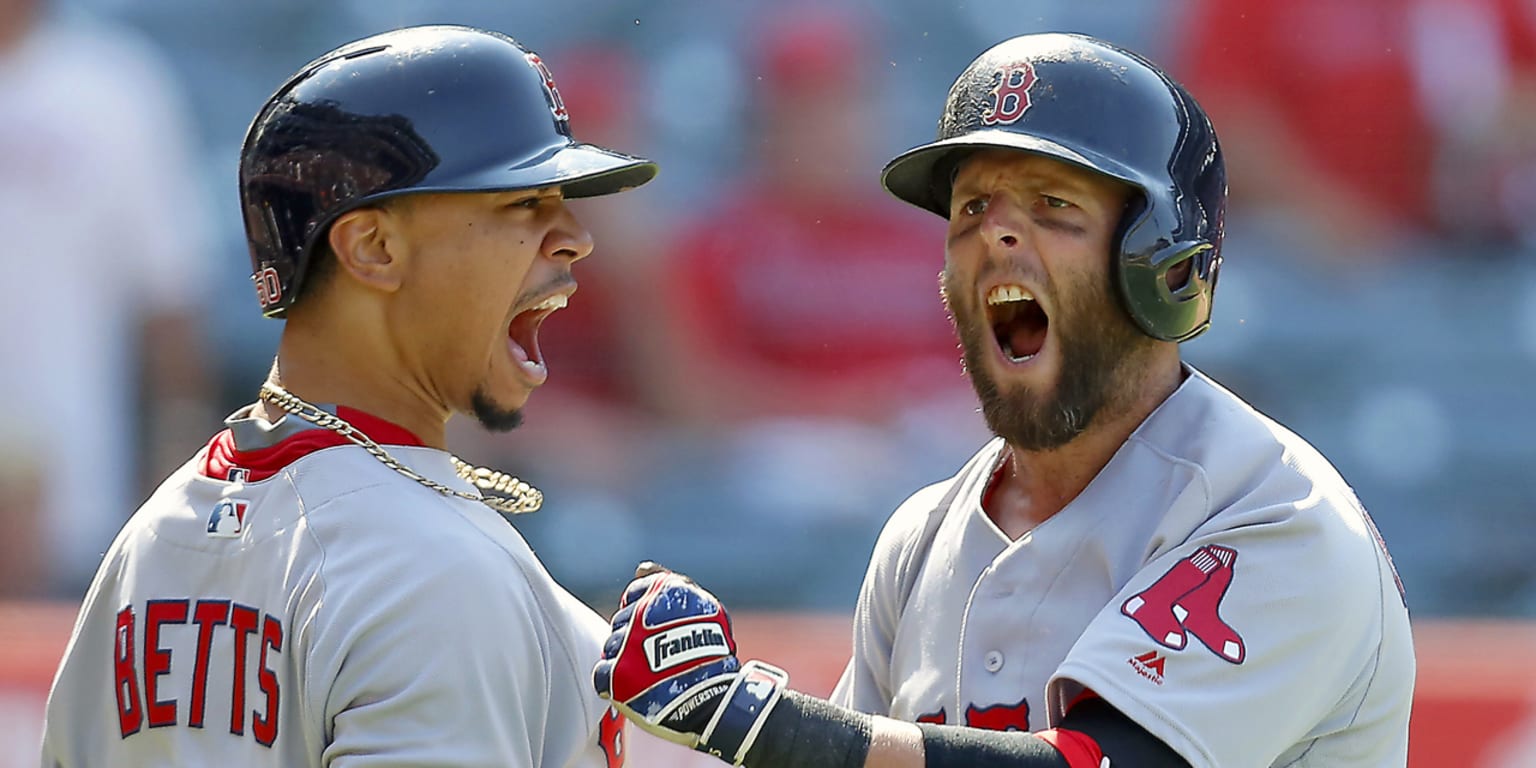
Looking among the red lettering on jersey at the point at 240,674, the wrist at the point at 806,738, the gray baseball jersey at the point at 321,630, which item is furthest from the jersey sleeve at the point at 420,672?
the wrist at the point at 806,738

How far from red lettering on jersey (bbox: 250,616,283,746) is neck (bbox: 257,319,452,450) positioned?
33 centimetres

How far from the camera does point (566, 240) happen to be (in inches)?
103

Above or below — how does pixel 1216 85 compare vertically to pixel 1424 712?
above

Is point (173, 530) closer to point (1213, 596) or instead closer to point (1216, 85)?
point (1213, 596)

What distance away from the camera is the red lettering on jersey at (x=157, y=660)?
7.75 ft

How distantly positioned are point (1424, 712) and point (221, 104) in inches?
194

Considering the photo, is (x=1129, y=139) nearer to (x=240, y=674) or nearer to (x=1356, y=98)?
(x=240, y=674)

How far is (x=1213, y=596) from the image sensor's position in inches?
103

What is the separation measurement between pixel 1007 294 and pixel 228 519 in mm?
1163

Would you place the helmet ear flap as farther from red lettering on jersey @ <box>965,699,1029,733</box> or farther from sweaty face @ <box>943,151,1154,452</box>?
red lettering on jersey @ <box>965,699,1029,733</box>

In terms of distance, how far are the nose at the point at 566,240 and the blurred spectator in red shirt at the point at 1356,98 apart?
4793mm

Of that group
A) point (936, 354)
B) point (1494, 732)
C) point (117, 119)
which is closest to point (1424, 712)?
point (1494, 732)

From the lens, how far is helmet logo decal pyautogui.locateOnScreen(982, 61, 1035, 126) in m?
2.86

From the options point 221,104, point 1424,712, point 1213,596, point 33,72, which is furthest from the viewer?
point 221,104
